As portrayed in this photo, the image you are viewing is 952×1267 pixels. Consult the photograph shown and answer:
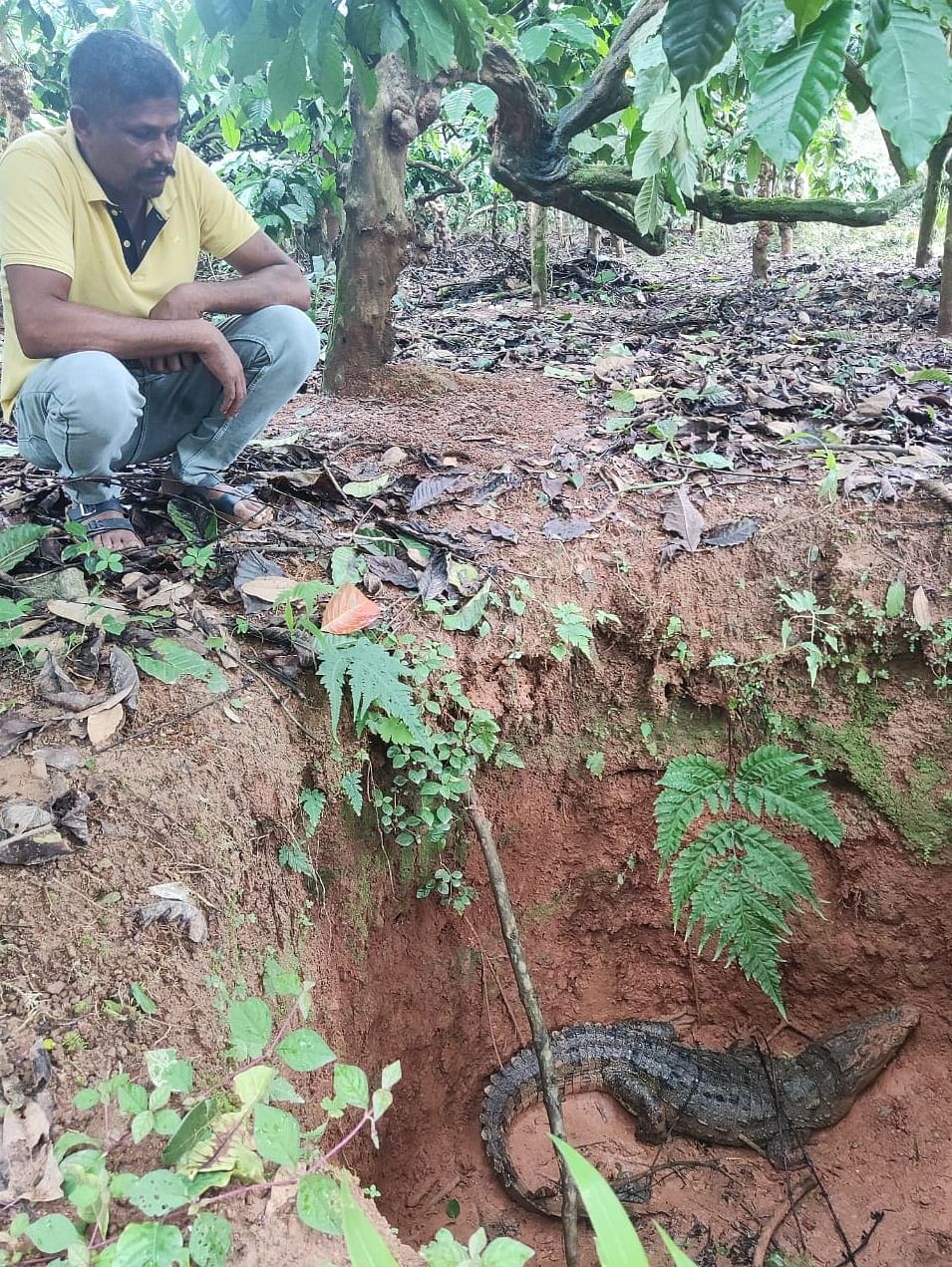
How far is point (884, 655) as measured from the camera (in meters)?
2.96

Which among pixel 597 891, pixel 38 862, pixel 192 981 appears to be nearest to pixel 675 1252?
pixel 192 981

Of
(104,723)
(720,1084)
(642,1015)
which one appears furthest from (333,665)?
(720,1084)

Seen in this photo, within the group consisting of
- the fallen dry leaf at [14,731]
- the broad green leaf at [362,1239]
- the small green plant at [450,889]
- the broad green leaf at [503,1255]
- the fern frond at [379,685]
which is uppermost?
the fallen dry leaf at [14,731]

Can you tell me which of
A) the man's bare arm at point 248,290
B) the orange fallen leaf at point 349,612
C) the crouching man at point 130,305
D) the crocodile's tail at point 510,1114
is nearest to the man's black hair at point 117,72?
the crouching man at point 130,305

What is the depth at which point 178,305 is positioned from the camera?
8.79ft

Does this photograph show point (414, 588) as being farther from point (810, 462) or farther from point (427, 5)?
point (810, 462)

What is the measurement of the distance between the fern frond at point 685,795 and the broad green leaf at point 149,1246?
1.81 m

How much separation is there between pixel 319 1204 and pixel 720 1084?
2.57 meters

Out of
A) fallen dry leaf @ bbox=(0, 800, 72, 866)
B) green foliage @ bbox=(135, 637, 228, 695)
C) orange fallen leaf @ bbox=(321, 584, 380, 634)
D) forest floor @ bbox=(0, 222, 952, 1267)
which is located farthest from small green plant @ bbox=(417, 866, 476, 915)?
fallen dry leaf @ bbox=(0, 800, 72, 866)

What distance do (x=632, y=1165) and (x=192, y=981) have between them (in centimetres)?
234

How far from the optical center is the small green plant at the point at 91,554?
2.44 metres

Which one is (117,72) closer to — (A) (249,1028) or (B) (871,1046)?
(A) (249,1028)

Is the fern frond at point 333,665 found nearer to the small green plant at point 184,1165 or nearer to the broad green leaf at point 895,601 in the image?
the small green plant at point 184,1165

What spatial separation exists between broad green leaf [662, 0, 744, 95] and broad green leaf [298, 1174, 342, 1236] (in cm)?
164
